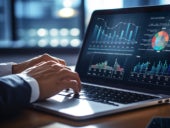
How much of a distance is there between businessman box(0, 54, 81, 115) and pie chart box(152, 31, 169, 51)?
27cm

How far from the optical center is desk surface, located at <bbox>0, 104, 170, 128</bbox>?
2.09ft

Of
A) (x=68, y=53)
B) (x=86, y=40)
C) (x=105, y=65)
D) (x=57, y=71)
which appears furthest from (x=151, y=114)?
(x=68, y=53)

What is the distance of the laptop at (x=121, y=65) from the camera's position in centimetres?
76

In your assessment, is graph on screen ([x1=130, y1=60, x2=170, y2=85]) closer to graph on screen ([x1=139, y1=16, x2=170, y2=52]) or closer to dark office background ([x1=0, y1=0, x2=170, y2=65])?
graph on screen ([x1=139, y1=16, x2=170, y2=52])

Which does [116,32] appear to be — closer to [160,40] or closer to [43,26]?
[160,40]

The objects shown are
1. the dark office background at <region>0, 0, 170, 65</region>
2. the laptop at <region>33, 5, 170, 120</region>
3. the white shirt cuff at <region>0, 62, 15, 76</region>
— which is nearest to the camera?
the laptop at <region>33, 5, 170, 120</region>

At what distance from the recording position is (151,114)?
0.71 m

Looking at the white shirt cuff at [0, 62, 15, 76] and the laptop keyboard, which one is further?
the white shirt cuff at [0, 62, 15, 76]

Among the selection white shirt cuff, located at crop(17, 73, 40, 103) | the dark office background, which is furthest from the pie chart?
the dark office background

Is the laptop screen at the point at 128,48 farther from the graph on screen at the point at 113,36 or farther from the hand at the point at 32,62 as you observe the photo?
the hand at the point at 32,62

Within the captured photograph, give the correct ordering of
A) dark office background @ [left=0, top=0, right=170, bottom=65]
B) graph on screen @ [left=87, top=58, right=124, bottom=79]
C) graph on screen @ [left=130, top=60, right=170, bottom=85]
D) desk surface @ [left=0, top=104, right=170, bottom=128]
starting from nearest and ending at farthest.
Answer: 1. desk surface @ [left=0, top=104, right=170, bottom=128]
2. graph on screen @ [left=130, top=60, right=170, bottom=85]
3. graph on screen @ [left=87, top=58, right=124, bottom=79]
4. dark office background @ [left=0, top=0, right=170, bottom=65]

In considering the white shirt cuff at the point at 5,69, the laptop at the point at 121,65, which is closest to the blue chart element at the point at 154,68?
the laptop at the point at 121,65

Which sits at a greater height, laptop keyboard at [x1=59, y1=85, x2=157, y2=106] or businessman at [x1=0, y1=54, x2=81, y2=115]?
businessman at [x1=0, y1=54, x2=81, y2=115]

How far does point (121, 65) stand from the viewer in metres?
1.06
